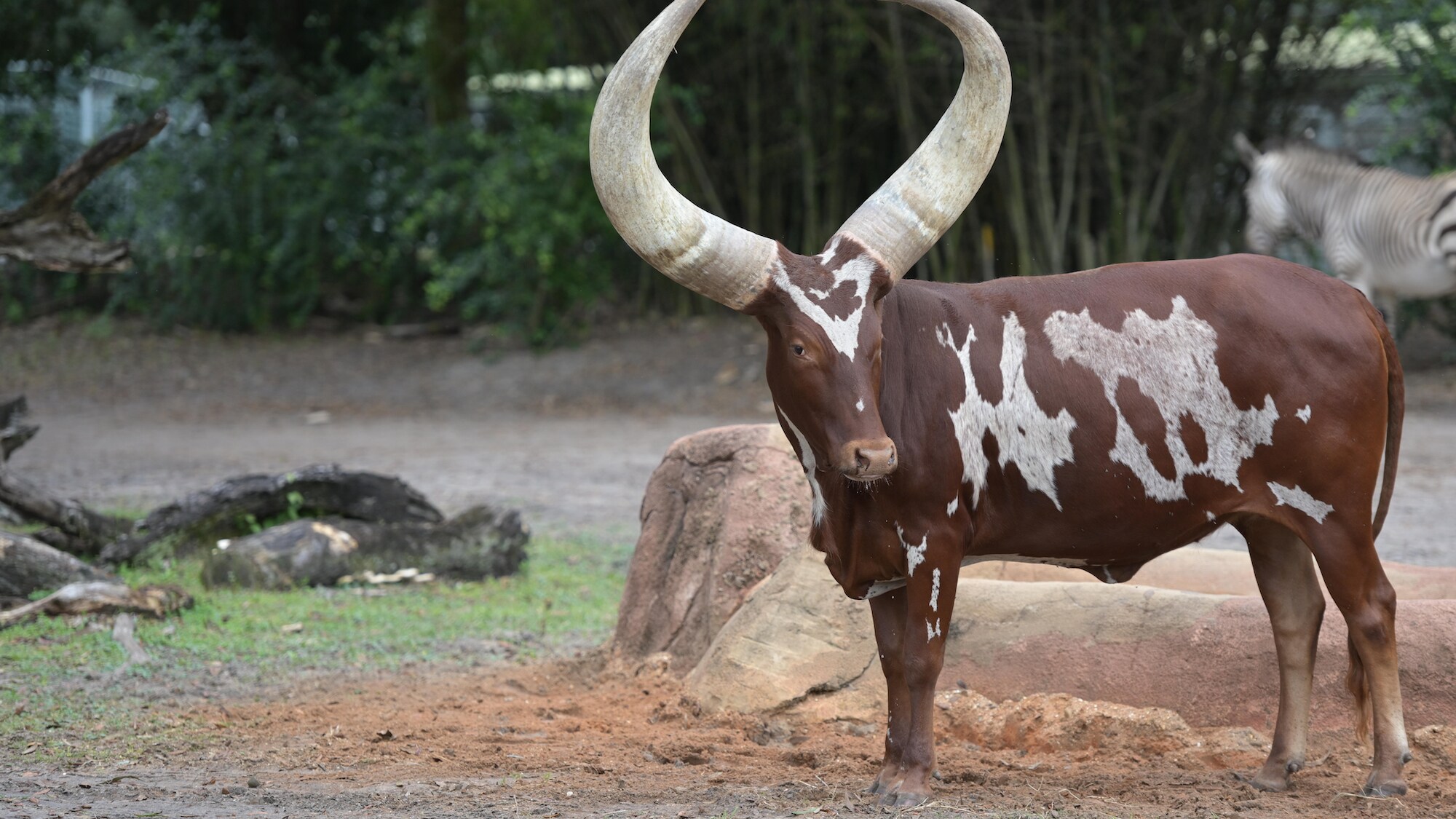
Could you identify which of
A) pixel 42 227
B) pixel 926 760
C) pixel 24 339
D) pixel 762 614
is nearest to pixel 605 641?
pixel 762 614

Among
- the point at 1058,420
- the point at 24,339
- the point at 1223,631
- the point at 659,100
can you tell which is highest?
the point at 659,100

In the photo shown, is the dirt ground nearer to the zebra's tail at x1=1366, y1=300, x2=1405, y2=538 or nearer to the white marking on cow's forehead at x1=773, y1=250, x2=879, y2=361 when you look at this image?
the zebra's tail at x1=1366, y1=300, x2=1405, y2=538

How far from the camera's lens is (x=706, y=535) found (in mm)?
5930

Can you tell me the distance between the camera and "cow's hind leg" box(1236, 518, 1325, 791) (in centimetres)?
428

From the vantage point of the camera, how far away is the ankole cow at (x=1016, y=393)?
3.82m

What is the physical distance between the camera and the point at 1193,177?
14312 millimetres

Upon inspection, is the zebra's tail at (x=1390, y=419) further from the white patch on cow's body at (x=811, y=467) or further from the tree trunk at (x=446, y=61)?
the tree trunk at (x=446, y=61)

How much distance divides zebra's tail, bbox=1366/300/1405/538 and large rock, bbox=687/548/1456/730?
1.63 ft

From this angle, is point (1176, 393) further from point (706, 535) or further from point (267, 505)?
point (267, 505)

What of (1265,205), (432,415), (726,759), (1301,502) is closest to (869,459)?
(1301,502)

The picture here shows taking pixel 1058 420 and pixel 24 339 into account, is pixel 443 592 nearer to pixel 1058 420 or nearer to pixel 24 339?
pixel 1058 420

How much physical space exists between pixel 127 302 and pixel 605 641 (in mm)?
13069

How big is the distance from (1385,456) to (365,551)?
5236 mm

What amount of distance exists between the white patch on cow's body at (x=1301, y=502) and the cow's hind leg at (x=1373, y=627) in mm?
34
